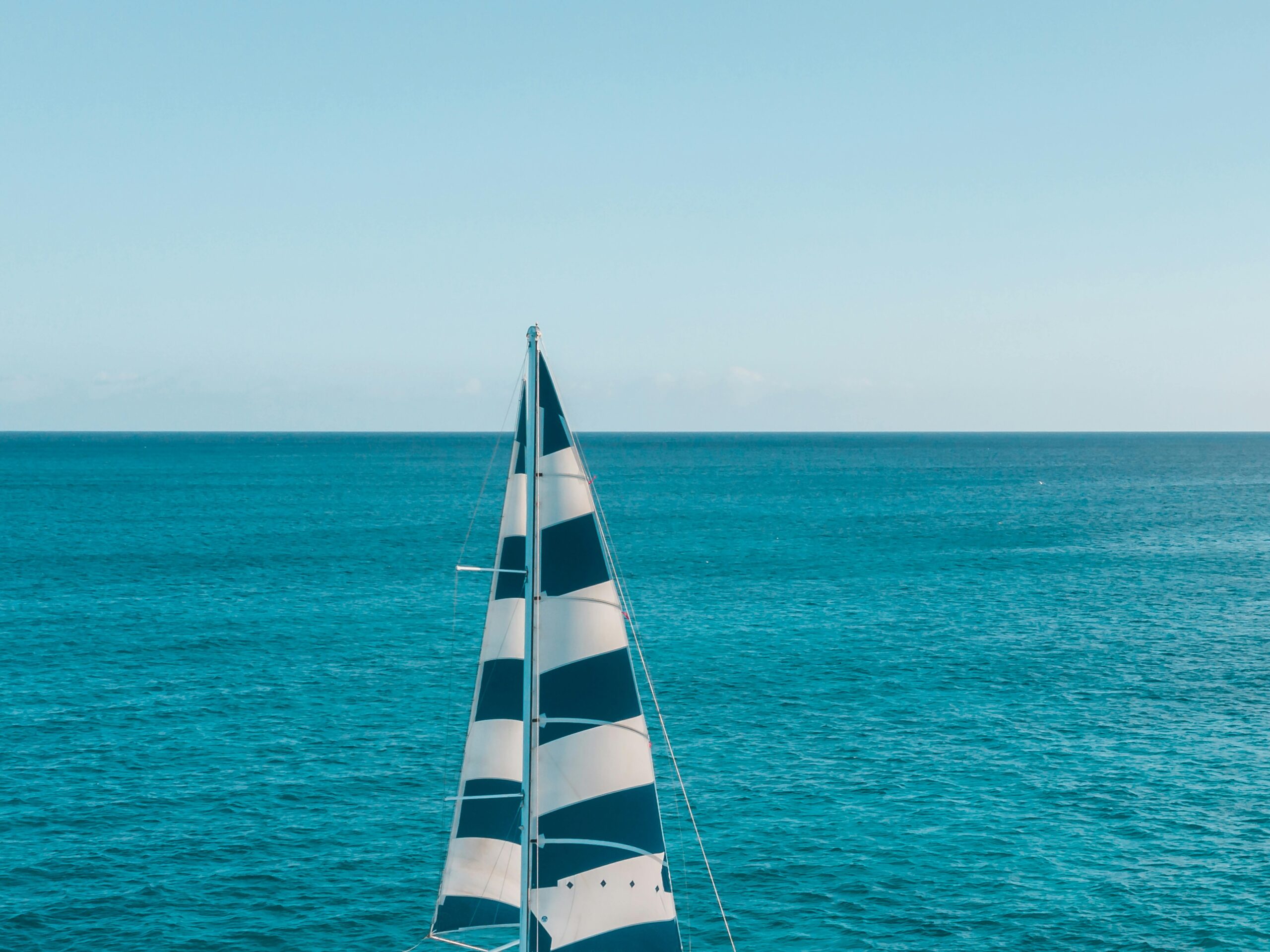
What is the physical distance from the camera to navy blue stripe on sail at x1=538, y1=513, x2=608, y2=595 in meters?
21.0

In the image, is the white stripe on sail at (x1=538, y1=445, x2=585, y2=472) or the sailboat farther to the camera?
the white stripe on sail at (x1=538, y1=445, x2=585, y2=472)

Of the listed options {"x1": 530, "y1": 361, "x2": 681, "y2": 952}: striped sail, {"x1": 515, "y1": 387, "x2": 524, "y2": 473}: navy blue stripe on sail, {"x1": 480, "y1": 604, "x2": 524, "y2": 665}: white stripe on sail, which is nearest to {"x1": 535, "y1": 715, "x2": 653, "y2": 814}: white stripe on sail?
{"x1": 530, "y1": 361, "x2": 681, "y2": 952}: striped sail

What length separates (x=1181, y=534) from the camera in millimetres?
147500

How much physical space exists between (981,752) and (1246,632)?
4151 centimetres

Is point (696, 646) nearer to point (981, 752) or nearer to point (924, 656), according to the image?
point (924, 656)

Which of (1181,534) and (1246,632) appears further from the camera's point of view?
(1181,534)

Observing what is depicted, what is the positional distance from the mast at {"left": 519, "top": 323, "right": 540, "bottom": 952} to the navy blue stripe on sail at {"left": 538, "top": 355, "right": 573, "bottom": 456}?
24cm

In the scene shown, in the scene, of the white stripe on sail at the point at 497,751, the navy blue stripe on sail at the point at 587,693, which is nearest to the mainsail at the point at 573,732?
the navy blue stripe on sail at the point at 587,693

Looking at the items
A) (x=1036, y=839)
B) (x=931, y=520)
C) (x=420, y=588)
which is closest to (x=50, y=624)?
(x=420, y=588)

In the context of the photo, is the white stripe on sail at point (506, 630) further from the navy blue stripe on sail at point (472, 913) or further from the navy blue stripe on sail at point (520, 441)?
the navy blue stripe on sail at point (472, 913)

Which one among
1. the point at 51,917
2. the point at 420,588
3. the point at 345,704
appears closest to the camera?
the point at 51,917

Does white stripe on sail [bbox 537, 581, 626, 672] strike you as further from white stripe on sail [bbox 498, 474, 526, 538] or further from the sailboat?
white stripe on sail [bbox 498, 474, 526, 538]

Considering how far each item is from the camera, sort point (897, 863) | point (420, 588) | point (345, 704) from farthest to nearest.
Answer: point (420, 588) → point (345, 704) → point (897, 863)

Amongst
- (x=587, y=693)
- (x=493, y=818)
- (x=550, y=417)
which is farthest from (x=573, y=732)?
(x=550, y=417)
